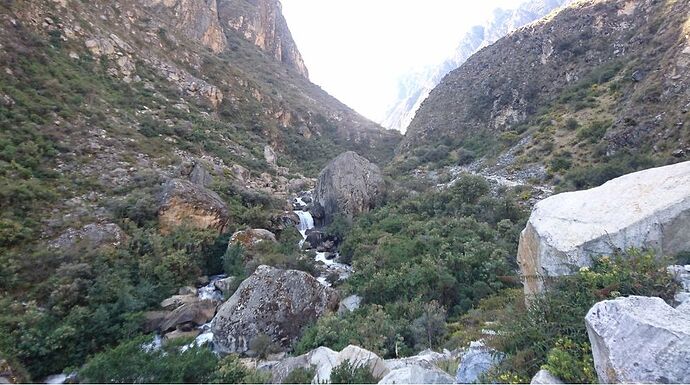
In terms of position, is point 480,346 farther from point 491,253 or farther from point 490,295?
point 491,253

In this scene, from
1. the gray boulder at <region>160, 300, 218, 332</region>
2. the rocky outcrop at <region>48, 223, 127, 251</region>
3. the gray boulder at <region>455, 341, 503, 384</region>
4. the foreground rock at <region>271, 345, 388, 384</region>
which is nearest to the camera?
the gray boulder at <region>455, 341, 503, 384</region>

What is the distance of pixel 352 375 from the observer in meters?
6.21

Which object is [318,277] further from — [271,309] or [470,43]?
[470,43]

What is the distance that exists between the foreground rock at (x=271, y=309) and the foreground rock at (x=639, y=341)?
341 inches

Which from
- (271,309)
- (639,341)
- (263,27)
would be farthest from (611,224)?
(263,27)

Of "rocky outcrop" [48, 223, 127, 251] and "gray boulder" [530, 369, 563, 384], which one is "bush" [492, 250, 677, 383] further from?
"rocky outcrop" [48, 223, 127, 251]

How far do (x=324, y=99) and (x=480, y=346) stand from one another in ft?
223

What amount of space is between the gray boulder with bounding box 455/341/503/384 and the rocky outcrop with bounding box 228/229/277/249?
12010 millimetres

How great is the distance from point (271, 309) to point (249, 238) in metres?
6.03

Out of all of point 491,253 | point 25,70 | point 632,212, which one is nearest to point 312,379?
point 632,212

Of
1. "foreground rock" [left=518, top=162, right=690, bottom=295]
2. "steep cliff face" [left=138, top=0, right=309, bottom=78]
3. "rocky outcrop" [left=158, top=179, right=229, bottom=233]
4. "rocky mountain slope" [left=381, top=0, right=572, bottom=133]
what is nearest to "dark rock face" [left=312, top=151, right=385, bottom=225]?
"rocky outcrop" [left=158, top=179, right=229, bottom=233]

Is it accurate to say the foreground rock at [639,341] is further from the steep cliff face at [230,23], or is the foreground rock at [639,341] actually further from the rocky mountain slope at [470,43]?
the rocky mountain slope at [470,43]

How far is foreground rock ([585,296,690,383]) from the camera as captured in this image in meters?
3.17

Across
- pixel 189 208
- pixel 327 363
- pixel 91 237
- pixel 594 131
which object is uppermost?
pixel 594 131
